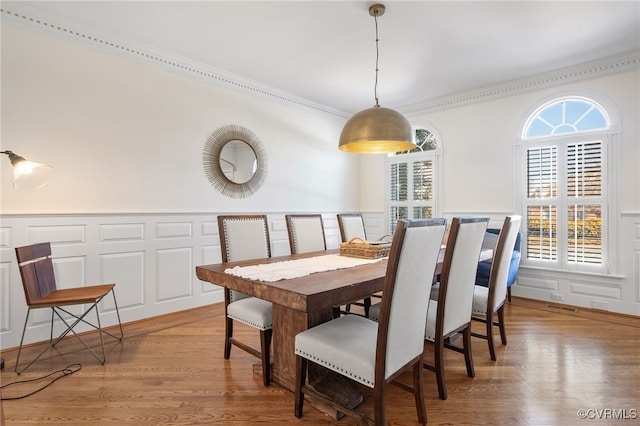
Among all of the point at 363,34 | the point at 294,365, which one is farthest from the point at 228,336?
the point at 363,34

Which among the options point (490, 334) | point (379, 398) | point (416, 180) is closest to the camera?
point (379, 398)

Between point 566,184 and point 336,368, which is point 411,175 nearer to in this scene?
point 566,184

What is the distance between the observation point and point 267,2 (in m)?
2.51

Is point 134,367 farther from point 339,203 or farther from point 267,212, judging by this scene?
point 339,203

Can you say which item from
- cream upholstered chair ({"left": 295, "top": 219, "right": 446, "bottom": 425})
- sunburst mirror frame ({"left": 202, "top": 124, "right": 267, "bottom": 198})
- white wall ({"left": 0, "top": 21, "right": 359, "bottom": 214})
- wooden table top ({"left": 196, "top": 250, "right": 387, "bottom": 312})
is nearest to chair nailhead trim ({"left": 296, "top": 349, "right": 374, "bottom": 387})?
cream upholstered chair ({"left": 295, "top": 219, "right": 446, "bottom": 425})

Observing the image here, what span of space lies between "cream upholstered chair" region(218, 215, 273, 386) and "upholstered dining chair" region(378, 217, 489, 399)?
0.98 m

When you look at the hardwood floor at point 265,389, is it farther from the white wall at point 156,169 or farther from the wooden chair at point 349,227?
the wooden chair at point 349,227

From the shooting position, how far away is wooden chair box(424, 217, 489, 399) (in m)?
1.82

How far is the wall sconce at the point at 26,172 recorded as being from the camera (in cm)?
223

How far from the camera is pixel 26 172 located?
7.48 feet

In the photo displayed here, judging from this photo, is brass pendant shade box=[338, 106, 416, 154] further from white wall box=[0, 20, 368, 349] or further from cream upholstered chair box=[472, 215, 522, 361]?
white wall box=[0, 20, 368, 349]

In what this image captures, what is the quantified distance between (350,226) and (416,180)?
79.5 inches

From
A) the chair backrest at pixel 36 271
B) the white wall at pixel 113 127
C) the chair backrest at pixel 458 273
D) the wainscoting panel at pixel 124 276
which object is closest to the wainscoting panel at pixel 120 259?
the wainscoting panel at pixel 124 276

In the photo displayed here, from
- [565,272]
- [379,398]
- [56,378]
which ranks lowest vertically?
[56,378]
